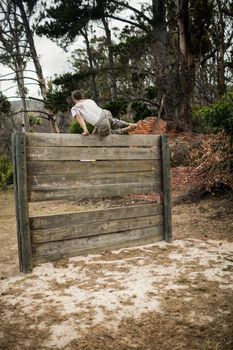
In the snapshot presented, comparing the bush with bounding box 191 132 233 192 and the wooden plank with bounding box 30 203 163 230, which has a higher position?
the bush with bounding box 191 132 233 192

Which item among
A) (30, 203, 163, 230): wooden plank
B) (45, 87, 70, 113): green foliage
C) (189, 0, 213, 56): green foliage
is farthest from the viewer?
(45, 87, 70, 113): green foliage

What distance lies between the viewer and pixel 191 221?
23.6 feet

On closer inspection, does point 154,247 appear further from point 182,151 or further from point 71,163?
point 182,151

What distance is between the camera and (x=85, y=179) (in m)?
5.06

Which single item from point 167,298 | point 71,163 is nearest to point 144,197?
point 71,163

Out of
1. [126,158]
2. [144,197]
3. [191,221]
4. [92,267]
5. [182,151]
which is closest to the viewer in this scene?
[92,267]

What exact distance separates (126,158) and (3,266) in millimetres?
2237

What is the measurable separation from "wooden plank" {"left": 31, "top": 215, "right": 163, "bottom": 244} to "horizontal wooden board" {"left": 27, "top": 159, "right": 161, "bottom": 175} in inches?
27.6

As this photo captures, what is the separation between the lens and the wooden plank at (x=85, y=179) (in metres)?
4.68

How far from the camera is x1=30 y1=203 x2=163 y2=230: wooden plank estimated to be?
4.64 metres

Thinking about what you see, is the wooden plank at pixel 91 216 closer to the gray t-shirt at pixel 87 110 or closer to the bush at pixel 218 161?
the gray t-shirt at pixel 87 110

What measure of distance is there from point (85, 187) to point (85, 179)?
108mm

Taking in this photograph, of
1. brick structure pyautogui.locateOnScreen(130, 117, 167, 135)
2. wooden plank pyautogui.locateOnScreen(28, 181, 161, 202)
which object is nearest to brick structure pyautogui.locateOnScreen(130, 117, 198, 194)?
brick structure pyautogui.locateOnScreen(130, 117, 167, 135)

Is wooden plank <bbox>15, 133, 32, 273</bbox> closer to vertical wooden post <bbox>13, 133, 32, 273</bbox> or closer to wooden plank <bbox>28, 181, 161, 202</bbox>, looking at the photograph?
vertical wooden post <bbox>13, 133, 32, 273</bbox>
